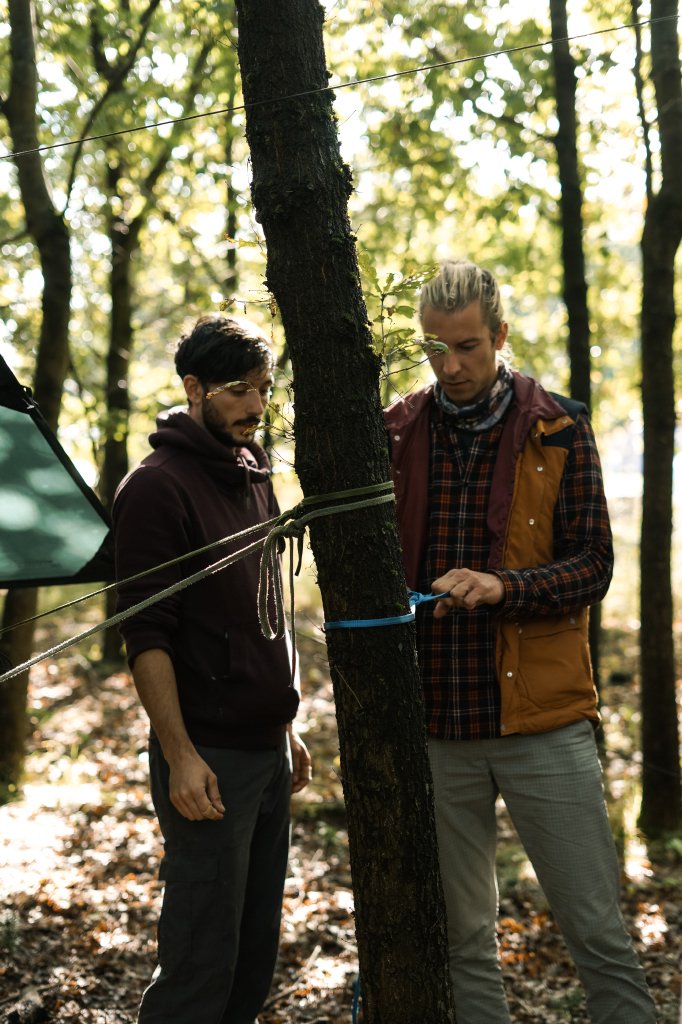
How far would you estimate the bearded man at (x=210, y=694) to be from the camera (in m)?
2.16

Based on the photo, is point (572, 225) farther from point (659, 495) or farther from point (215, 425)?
point (215, 425)

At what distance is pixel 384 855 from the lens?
175 centimetres

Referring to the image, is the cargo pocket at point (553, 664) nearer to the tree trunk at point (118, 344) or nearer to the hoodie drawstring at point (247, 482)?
the hoodie drawstring at point (247, 482)

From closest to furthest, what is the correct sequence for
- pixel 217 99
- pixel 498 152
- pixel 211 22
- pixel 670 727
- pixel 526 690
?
pixel 526 690, pixel 670 727, pixel 498 152, pixel 211 22, pixel 217 99

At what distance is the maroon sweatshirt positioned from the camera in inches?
86.6

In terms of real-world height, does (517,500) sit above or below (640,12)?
below

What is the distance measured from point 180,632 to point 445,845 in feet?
3.48

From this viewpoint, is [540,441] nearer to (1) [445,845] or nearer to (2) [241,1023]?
(1) [445,845]

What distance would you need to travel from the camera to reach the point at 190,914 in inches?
85.3


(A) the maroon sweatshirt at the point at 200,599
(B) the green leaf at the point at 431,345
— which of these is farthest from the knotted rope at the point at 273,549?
(B) the green leaf at the point at 431,345

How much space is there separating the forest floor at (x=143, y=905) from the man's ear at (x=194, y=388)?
2362 mm

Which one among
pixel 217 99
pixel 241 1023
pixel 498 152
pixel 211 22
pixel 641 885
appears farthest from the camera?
pixel 217 99

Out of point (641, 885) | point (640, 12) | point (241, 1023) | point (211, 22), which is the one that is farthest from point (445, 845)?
point (211, 22)

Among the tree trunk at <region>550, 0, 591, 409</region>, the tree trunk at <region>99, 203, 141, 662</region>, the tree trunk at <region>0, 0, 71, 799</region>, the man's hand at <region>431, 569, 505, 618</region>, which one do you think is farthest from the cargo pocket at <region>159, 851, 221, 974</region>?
the tree trunk at <region>99, 203, 141, 662</region>
